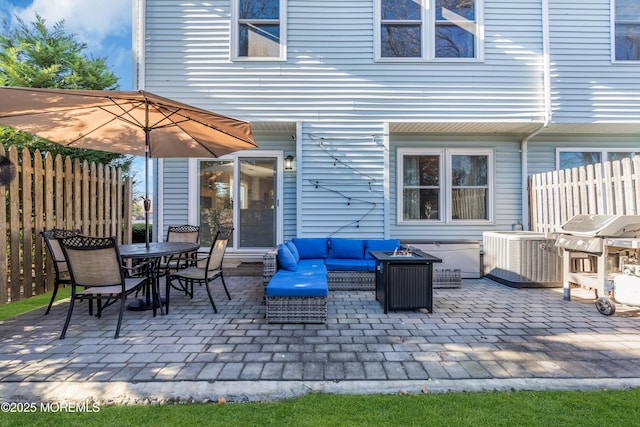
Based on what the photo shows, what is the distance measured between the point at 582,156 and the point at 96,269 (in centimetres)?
975

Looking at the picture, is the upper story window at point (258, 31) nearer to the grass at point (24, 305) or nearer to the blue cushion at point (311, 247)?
the blue cushion at point (311, 247)

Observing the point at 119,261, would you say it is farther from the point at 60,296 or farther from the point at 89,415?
the point at 60,296

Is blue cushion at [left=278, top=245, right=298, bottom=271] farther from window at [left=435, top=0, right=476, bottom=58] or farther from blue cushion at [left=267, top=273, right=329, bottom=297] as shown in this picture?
window at [left=435, top=0, right=476, bottom=58]

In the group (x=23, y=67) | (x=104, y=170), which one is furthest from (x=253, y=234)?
(x=23, y=67)

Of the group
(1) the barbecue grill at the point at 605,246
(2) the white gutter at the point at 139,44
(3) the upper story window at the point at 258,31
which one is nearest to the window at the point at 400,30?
(3) the upper story window at the point at 258,31

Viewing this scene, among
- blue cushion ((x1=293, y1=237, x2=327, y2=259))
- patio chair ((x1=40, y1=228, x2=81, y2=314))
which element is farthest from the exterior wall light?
patio chair ((x1=40, y1=228, x2=81, y2=314))

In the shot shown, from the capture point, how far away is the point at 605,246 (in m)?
4.30

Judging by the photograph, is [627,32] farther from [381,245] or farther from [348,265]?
[348,265]

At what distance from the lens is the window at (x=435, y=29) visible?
6.85 m

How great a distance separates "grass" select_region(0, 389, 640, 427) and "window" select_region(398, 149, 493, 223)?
Answer: 5.28 m

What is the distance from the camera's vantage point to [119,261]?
3.63 m

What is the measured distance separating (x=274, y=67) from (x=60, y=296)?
5.70m

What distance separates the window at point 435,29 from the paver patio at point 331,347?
5.23 m

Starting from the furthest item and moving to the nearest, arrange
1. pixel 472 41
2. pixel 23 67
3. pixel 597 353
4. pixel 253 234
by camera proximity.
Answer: pixel 23 67, pixel 253 234, pixel 472 41, pixel 597 353
